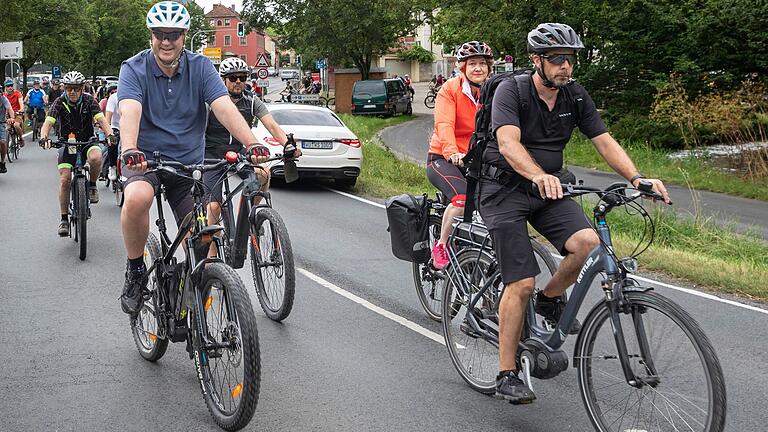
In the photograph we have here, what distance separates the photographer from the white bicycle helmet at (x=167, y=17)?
18.1 feet

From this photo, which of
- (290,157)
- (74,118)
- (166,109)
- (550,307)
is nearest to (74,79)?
(74,118)

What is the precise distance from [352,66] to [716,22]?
1720 inches

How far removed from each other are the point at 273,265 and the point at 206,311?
2.33m

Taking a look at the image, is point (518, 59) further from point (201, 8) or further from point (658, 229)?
point (201, 8)

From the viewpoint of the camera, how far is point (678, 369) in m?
4.16

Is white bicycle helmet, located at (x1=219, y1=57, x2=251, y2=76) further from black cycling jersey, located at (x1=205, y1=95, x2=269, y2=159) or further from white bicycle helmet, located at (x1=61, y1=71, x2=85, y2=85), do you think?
white bicycle helmet, located at (x1=61, y1=71, x2=85, y2=85)

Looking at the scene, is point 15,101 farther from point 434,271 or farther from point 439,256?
point 439,256

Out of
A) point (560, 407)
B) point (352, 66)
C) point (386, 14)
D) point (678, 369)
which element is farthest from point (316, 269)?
point (352, 66)

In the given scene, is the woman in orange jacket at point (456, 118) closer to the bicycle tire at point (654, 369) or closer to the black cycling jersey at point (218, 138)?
the black cycling jersey at point (218, 138)

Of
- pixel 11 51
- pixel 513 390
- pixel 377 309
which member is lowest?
pixel 377 309

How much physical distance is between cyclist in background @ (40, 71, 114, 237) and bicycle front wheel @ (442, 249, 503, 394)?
20.6 ft

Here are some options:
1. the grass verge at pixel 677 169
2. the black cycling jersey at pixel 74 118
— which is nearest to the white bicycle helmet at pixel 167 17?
the black cycling jersey at pixel 74 118

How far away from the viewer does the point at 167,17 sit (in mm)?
5562

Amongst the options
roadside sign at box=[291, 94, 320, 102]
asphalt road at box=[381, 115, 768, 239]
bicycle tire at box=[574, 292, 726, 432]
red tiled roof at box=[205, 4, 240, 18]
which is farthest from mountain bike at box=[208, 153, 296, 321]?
red tiled roof at box=[205, 4, 240, 18]
